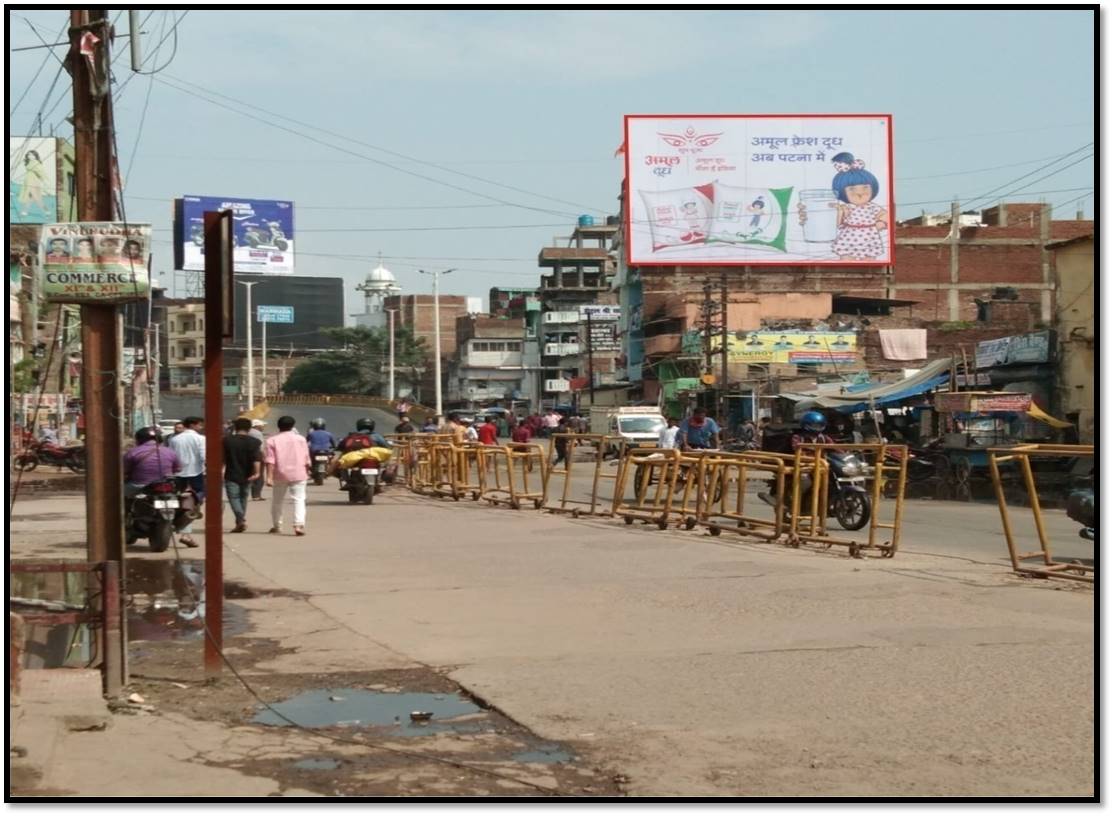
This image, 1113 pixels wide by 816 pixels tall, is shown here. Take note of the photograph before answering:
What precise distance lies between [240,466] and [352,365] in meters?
86.6

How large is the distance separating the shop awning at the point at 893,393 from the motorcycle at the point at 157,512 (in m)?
19.1

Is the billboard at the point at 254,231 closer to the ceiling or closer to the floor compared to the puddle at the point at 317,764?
closer to the ceiling

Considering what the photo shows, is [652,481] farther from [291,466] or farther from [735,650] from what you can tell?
[735,650]

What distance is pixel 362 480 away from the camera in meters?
22.8

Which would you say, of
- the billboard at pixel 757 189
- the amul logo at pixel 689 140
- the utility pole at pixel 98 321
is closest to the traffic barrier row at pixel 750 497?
the utility pole at pixel 98 321

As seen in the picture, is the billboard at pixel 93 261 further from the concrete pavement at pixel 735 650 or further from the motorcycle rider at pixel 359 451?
the motorcycle rider at pixel 359 451

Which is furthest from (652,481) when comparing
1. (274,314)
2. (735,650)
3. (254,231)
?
(274,314)

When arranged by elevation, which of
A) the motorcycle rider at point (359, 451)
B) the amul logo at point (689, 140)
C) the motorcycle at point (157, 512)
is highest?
the amul logo at point (689, 140)

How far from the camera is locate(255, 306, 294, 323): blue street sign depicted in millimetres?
106500

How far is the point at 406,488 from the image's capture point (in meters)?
27.5

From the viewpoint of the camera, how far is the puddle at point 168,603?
32.8 ft

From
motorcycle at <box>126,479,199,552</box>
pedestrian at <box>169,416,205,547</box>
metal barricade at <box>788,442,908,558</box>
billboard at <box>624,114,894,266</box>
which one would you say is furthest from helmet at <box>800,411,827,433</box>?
billboard at <box>624,114,894,266</box>

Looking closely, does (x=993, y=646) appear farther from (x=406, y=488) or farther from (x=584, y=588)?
(x=406, y=488)

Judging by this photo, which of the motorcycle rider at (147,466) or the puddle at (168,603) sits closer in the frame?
the puddle at (168,603)
